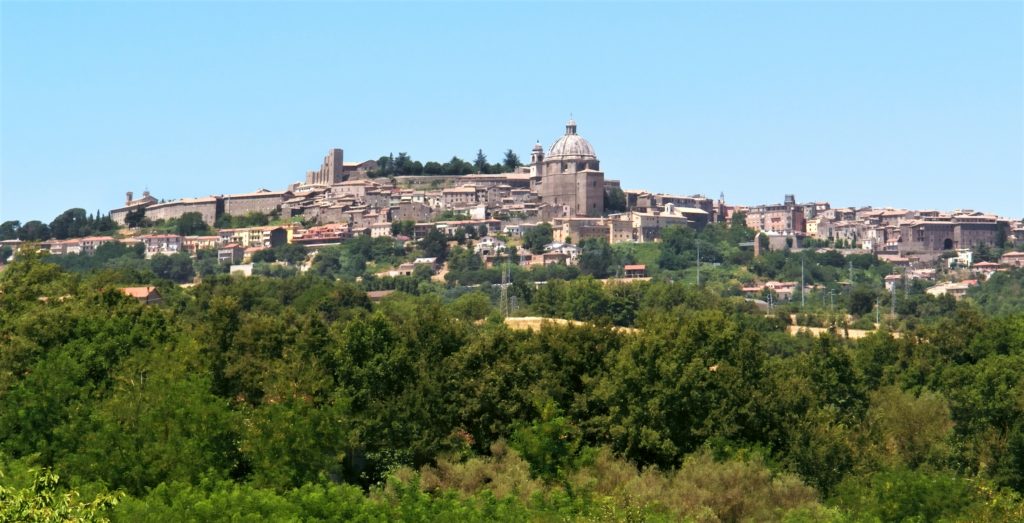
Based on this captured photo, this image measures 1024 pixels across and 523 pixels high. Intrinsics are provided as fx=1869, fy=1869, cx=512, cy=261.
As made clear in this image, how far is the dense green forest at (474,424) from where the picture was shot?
3100 cm

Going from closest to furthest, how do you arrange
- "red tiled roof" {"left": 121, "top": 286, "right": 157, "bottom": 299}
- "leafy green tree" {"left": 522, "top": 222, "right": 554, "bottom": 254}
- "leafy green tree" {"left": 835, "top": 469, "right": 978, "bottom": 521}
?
"leafy green tree" {"left": 835, "top": 469, "right": 978, "bottom": 521} < "red tiled roof" {"left": 121, "top": 286, "right": 157, "bottom": 299} < "leafy green tree" {"left": 522, "top": 222, "right": 554, "bottom": 254}

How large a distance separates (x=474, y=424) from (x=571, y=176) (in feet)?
341

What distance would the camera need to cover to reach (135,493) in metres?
31.7

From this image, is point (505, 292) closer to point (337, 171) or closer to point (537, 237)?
point (537, 237)

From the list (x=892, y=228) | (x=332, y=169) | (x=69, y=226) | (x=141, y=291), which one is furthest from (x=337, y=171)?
(x=141, y=291)

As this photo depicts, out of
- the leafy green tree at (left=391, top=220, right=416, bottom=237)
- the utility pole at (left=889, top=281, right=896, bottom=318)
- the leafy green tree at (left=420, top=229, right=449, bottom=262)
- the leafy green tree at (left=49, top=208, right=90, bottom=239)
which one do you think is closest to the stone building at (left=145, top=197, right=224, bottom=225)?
the leafy green tree at (left=49, top=208, right=90, bottom=239)

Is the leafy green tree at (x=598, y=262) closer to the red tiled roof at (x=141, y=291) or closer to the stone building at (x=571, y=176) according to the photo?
the stone building at (x=571, y=176)

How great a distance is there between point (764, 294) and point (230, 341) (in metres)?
74.5

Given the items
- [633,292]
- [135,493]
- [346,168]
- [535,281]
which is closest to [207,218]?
[346,168]

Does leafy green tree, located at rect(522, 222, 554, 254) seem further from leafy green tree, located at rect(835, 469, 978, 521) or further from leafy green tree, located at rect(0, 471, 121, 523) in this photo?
leafy green tree, located at rect(0, 471, 121, 523)

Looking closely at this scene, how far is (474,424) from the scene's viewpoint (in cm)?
3816

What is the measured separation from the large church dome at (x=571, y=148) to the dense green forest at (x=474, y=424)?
96.1m

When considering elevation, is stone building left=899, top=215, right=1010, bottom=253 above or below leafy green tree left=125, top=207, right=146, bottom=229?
below

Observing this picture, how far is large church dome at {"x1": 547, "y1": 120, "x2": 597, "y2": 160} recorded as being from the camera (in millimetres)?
144500
